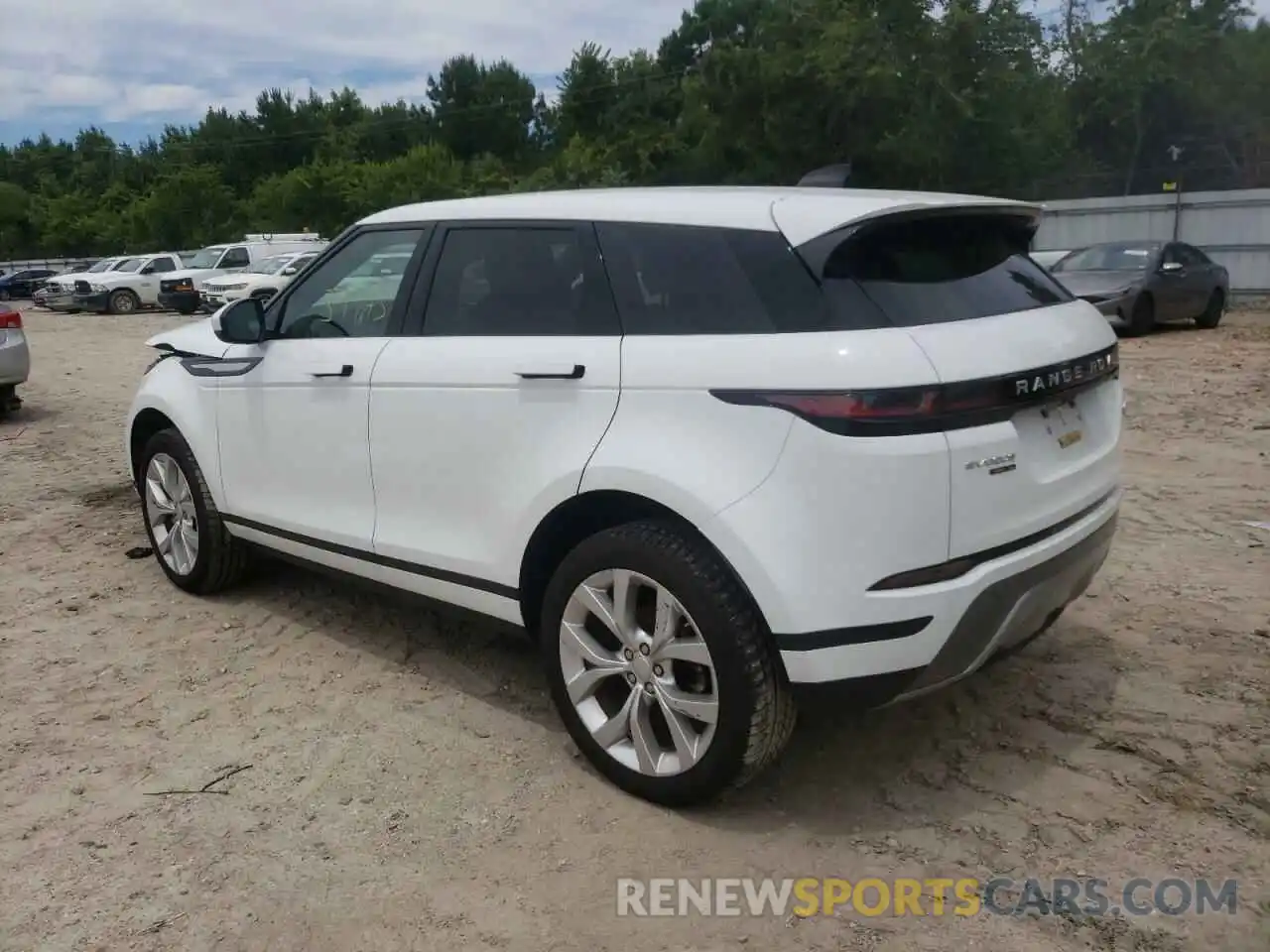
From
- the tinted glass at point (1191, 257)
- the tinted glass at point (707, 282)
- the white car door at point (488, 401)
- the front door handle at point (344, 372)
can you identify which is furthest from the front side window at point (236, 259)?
the tinted glass at point (707, 282)

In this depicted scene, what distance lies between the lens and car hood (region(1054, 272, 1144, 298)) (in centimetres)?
1520

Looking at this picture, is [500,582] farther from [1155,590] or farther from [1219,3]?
[1219,3]

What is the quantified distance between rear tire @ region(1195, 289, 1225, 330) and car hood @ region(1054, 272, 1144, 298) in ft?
6.75

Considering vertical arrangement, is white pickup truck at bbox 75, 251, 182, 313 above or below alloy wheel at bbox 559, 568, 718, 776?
below

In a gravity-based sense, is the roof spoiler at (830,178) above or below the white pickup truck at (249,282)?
above

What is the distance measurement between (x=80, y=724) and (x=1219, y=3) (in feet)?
151

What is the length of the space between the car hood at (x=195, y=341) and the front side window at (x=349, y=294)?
444 mm

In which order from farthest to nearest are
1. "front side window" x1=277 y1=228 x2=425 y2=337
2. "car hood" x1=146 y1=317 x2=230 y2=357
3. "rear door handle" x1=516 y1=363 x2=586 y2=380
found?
"car hood" x1=146 y1=317 x2=230 y2=357, "front side window" x1=277 y1=228 x2=425 y2=337, "rear door handle" x1=516 y1=363 x2=586 y2=380

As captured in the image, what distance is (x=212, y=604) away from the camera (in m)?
5.08

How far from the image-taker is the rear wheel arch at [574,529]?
3053 millimetres

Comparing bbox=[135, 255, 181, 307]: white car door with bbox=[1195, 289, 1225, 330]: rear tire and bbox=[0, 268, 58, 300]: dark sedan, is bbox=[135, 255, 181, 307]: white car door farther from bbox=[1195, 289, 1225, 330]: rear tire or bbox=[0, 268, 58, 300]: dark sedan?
bbox=[1195, 289, 1225, 330]: rear tire

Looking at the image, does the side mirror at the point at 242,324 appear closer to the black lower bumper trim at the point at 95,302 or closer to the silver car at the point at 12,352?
the silver car at the point at 12,352

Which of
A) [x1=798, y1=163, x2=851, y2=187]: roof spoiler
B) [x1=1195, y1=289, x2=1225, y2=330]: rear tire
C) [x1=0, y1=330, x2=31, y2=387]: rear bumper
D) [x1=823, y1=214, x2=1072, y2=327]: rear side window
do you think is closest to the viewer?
[x1=823, y1=214, x2=1072, y2=327]: rear side window

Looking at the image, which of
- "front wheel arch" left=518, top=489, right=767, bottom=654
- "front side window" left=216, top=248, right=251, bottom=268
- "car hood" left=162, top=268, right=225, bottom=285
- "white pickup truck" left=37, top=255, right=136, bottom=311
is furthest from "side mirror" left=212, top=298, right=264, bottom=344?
"white pickup truck" left=37, top=255, right=136, bottom=311
